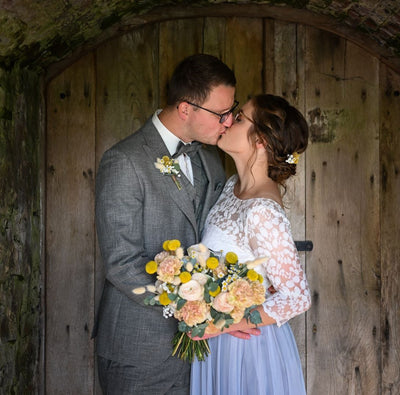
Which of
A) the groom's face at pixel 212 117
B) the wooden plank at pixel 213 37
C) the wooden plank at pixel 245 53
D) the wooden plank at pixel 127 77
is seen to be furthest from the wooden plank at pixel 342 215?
the wooden plank at pixel 127 77

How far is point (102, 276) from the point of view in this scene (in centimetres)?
305

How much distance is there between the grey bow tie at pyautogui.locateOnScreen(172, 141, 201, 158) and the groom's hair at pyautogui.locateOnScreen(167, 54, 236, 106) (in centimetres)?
20

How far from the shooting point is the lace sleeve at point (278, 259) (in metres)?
2.16

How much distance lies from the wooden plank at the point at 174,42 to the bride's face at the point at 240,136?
26.0 inches

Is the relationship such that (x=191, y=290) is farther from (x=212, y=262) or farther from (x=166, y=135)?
(x=166, y=135)

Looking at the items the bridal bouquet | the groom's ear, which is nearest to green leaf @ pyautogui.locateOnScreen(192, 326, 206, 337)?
the bridal bouquet

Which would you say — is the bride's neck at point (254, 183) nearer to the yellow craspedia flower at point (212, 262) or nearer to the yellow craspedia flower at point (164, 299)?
the yellow craspedia flower at point (212, 262)

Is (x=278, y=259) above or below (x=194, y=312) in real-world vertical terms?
above

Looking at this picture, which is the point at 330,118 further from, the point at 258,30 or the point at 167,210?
the point at 167,210

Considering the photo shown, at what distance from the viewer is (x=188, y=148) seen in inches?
99.7

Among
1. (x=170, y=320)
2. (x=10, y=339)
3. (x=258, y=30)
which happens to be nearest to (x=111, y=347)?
(x=170, y=320)

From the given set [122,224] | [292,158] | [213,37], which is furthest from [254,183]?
[213,37]

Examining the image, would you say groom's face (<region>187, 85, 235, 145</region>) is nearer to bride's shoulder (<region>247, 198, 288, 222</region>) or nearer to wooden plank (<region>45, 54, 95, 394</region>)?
bride's shoulder (<region>247, 198, 288, 222</region>)

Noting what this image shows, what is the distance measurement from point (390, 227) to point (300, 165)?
0.62 metres
